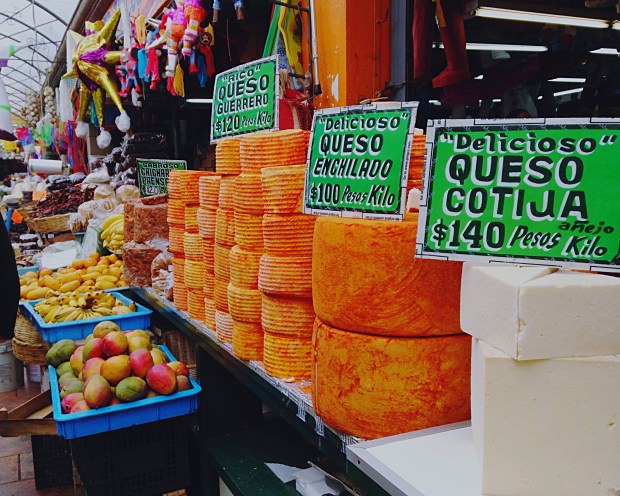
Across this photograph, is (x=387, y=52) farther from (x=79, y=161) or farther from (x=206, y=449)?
(x=79, y=161)

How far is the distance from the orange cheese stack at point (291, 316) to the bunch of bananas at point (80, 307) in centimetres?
179

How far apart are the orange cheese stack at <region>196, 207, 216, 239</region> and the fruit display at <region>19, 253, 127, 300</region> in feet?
5.93

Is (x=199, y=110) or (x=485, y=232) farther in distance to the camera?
(x=199, y=110)

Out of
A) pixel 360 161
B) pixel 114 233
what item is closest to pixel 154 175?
pixel 114 233

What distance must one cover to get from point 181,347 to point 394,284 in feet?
6.79

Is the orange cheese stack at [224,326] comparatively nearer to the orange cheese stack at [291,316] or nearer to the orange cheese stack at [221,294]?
the orange cheese stack at [221,294]

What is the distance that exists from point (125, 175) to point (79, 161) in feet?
17.5

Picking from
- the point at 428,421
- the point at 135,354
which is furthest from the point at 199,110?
the point at 428,421

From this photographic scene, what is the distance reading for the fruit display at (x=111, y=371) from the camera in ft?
7.45

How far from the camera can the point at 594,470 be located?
3.21ft

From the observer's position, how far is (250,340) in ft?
6.27

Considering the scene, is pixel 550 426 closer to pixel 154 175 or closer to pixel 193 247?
pixel 193 247

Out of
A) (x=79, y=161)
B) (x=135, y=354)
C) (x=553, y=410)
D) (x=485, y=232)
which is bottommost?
(x=135, y=354)

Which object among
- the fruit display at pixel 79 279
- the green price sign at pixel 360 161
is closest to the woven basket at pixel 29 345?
the fruit display at pixel 79 279
